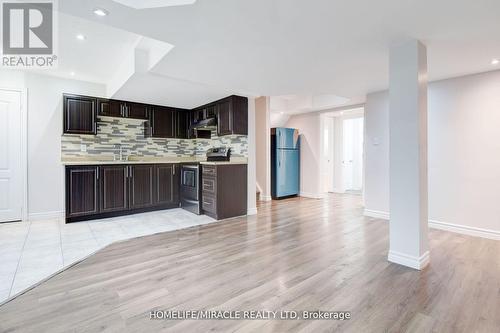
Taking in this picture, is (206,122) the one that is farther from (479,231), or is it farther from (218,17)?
(479,231)

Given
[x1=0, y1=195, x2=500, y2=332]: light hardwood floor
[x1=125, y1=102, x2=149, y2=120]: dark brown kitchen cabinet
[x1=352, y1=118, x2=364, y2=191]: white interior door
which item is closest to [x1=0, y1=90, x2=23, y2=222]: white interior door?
[x1=125, y1=102, x2=149, y2=120]: dark brown kitchen cabinet

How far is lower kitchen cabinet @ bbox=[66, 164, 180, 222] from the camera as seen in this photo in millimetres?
3986

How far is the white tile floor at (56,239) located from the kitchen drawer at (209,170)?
796mm

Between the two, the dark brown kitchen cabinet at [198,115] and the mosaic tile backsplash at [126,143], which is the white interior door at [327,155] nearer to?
the mosaic tile backsplash at [126,143]

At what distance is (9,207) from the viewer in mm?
4051

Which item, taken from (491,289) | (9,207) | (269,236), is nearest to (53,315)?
(269,236)

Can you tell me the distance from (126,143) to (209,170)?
2.04m

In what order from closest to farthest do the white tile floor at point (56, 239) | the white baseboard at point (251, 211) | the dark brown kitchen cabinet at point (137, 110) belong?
the white tile floor at point (56, 239)
the white baseboard at point (251, 211)
the dark brown kitchen cabinet at point (137, 110)

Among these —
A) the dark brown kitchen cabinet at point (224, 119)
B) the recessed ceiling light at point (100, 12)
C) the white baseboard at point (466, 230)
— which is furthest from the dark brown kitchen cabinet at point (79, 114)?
the white baseboard at point (466, 230)

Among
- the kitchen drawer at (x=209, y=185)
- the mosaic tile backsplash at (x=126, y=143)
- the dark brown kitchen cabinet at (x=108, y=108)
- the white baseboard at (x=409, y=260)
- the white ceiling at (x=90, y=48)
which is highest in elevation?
the white ceiling at (x=90, y=48)

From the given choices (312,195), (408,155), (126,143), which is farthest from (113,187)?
(312,195)

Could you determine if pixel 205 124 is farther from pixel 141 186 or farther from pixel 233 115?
pixel 141 186

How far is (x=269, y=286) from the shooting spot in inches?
80.6

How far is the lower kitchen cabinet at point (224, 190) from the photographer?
164 inches
